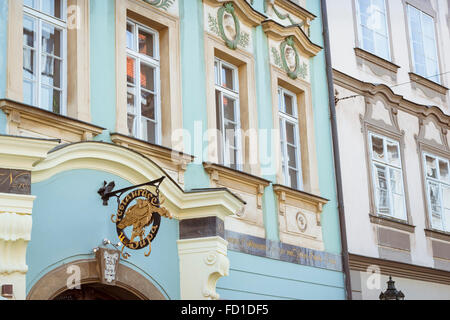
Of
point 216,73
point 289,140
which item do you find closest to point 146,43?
point 216,73

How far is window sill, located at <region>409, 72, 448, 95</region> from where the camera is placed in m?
17.0

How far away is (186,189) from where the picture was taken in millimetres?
10883

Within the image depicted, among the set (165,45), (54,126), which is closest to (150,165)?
(54,126)

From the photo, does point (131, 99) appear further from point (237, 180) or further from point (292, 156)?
point (292, 156)

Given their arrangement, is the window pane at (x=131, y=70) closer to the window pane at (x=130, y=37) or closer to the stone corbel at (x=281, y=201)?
the window pane at (x=130, y=37)

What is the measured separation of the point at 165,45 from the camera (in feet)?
37.2

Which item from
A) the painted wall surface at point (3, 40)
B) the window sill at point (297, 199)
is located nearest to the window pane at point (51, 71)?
the painted wall surface at point (3, 40)

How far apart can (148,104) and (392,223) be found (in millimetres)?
5657

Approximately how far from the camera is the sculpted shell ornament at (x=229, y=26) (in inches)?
484

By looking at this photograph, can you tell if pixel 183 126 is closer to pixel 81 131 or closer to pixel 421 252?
pixel 81 131

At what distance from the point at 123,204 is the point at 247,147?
3.19 m

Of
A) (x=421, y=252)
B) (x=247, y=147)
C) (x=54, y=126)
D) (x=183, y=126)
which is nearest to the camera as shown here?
(x=54, y=126)

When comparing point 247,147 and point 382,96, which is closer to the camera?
point 247,147

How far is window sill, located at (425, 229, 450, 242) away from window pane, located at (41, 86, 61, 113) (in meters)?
8.23
